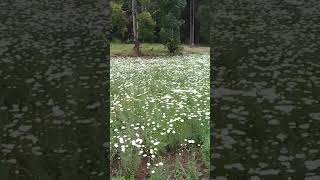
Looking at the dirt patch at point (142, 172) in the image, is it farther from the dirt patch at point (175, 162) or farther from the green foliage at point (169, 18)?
the green foliage at point (169, 18)

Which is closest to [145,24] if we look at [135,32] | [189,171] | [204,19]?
[135,32]

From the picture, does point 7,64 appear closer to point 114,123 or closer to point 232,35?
point 114,123

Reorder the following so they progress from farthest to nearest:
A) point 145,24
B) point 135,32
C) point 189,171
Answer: point 145,24, point 135,32, point 189,171

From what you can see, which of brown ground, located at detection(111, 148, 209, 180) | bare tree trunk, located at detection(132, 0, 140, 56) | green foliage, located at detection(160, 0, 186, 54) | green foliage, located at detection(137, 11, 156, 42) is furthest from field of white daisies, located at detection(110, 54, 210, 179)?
green foliage, located at detection(160, 0, 186, 54)

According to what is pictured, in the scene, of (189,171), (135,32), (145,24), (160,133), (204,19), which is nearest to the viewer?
(189,171)

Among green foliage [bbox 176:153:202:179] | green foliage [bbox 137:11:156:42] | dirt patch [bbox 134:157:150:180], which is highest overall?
green foliage [bbox 137:11:156:42]

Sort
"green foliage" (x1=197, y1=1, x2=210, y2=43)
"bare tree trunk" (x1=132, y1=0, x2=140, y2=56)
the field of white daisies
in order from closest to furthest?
the field of white daisies < "bare tree trunk" (x1=132, y1=0, x2=140, y2=56) < "green foliage" (x1=197, y1=1, x2=210, y2=43)

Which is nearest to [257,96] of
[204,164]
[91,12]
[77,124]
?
[204,164]

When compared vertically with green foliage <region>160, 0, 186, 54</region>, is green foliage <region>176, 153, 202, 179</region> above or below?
below

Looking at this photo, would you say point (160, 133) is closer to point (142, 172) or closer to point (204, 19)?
point (142, 172)

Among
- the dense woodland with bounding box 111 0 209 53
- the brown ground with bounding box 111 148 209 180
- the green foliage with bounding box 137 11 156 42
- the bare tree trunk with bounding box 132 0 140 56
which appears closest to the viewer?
the brown ground with bounding box 111 148 209 180

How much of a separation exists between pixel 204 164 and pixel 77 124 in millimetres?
2549

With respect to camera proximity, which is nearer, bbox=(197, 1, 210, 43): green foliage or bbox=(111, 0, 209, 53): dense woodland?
bbox=(111, 0, 209, 53): dense woodland

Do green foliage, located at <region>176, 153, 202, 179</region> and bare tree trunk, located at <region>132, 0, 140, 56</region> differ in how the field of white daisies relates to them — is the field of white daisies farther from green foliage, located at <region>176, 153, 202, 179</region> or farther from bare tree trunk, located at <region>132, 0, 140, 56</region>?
bare tree trunk, located at <region>132, 0, 140, 56</region>
